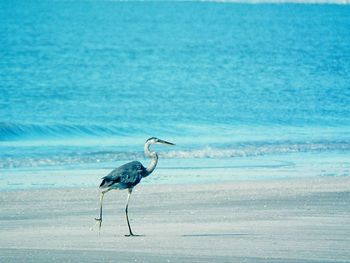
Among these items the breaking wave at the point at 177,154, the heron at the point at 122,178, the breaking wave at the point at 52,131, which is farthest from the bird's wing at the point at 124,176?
the breaking wave at the point at 52,131

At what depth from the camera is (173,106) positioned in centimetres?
3334

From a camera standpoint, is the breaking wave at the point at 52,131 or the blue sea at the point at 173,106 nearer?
the blue sea at the point at 173,106

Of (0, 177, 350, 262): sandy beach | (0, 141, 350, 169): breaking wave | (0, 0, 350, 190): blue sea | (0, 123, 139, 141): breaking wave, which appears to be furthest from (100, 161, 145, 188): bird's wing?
(0, 123, 139, 141): breaking wave

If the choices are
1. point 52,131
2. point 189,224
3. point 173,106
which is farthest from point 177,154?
point 173,106

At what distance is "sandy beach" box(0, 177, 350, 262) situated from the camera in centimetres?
978

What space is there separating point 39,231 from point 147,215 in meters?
1.80

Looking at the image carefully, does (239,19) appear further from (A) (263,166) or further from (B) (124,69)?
(A) (263,166)

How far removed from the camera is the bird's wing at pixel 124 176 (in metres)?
11.2

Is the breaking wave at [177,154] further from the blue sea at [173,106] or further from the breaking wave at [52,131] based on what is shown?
the breaking wave at [52,131]

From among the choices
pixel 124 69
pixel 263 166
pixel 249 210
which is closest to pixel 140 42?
pixel 124 69

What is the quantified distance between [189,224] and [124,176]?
98cm

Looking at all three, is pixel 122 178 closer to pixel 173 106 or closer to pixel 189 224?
pixel 189 224

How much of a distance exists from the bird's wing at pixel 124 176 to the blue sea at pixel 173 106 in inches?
160

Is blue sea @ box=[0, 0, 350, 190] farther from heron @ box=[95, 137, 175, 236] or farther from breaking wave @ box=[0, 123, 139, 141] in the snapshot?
heron @ box=[95, 137, 175, 236]
